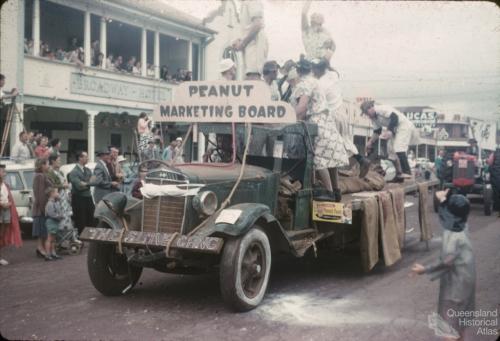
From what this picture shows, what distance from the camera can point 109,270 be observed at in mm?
5336

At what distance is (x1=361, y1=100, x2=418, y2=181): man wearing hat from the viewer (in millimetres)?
7316

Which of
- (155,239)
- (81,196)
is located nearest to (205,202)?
(155,239)

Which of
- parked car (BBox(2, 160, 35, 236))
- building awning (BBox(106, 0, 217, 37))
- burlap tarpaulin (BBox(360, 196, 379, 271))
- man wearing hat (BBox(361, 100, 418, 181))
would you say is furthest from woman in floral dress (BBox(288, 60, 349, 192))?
parked car (BBox(2, 160, 35, 236))

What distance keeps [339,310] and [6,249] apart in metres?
5.80

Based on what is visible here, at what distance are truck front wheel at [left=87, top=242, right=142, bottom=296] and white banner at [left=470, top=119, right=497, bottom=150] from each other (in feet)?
12.7

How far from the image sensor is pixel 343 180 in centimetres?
733

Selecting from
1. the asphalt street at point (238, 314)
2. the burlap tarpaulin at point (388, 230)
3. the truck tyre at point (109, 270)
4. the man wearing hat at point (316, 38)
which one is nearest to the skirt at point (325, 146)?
the man wearing hat at point (316, 38)

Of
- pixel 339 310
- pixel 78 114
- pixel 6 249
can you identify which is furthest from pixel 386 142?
A: pixel 78 114

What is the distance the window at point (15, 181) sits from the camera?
8.95m

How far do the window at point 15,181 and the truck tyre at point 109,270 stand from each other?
4518mm

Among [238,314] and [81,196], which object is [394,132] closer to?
[238,314]

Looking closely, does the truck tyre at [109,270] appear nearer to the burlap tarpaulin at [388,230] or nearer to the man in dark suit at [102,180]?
the burlap tarpaulin at [388,230]

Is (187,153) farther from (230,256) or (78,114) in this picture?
(78,114)

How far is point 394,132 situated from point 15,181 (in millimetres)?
6723
